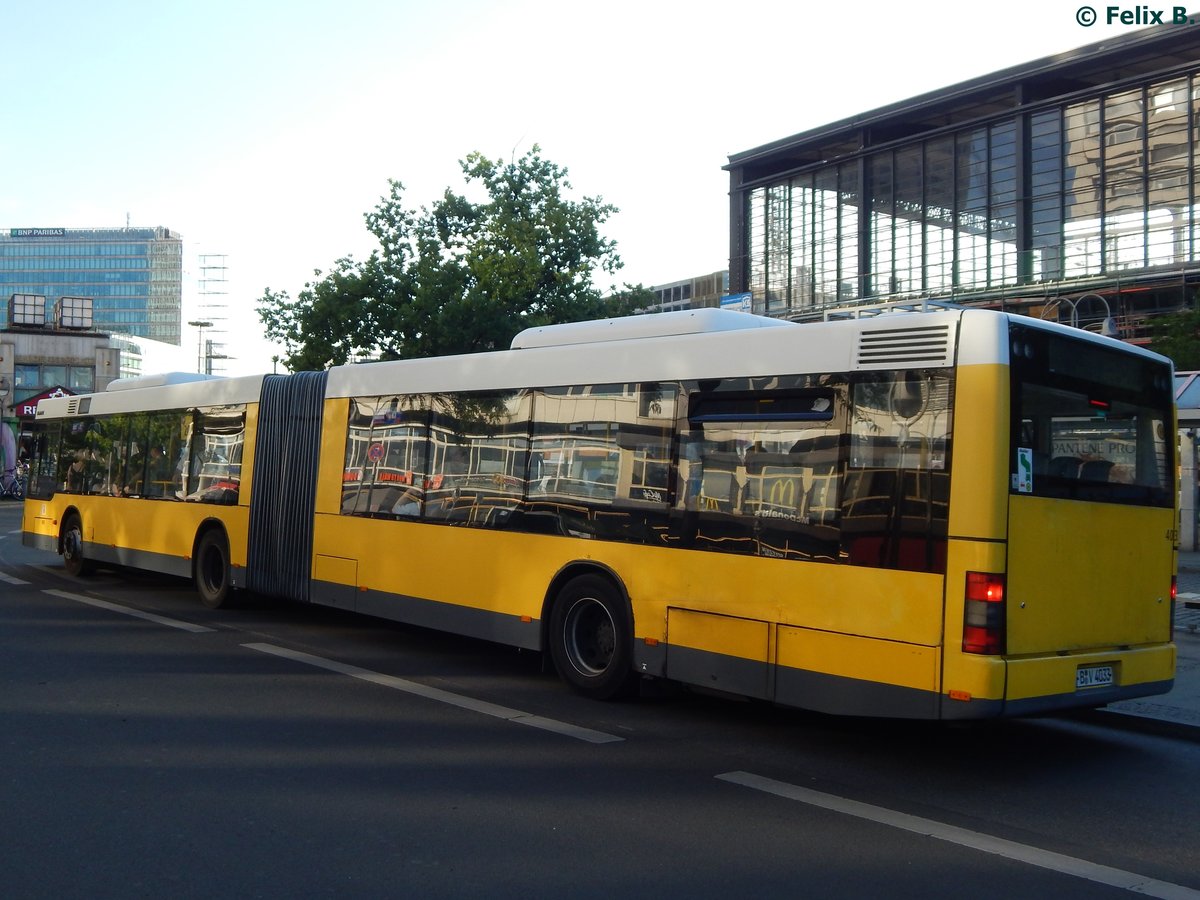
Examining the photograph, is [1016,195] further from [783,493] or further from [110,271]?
[110,271]

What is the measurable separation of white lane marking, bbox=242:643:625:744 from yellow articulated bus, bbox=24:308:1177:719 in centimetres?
76

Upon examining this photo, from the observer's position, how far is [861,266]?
38.9 m

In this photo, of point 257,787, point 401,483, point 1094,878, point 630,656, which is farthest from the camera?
point 401,483

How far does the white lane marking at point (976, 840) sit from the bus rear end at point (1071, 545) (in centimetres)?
78

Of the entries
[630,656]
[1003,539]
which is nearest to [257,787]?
[630,656]

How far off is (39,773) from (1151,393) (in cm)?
714

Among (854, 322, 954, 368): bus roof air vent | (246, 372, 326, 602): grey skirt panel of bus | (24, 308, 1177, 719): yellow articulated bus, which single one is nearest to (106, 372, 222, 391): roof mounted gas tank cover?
(246, 372, 326, 602): grey skirt panel of bus

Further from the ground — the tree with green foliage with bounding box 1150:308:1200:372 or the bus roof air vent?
the tree with green foliage with bounding box 1150:308:1200:372

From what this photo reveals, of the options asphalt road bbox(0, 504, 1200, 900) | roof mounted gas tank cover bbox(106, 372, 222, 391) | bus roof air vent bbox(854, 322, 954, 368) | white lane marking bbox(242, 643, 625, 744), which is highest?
roof mounted gas tank cover bbox(106, 372, 222, 391)

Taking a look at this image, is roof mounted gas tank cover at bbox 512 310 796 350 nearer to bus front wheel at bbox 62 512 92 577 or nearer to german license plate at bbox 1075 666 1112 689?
german license plate at bbox 1075 666 1112 689

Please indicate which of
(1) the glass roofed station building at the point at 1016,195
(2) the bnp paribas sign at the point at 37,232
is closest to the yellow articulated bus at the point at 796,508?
(1) the glass roofed station building at the point at 1016,195

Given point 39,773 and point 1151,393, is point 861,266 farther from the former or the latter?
point 39,773

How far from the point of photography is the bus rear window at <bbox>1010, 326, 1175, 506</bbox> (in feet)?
22.0

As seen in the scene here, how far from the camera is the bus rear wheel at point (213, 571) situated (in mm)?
13664
